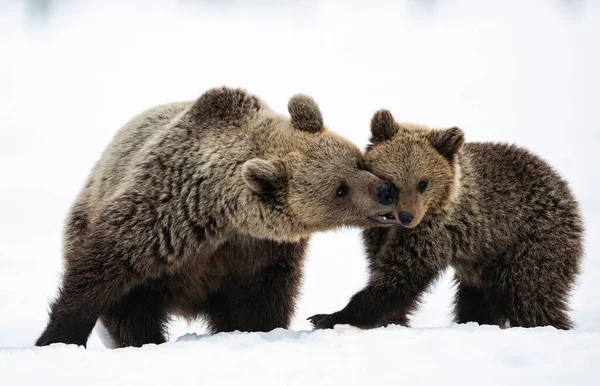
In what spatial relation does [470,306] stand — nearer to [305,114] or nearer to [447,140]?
[447,140]

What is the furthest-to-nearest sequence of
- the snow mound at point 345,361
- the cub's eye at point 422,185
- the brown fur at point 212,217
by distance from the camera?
the cub's eye at point 422,185, the brown fur at point 212,217, the snow mound at point 345,361

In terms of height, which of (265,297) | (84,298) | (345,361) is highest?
(345,361)

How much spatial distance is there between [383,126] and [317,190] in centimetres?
142

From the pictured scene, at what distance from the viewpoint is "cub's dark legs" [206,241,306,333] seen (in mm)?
8367

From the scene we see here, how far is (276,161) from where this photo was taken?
7.67 metres

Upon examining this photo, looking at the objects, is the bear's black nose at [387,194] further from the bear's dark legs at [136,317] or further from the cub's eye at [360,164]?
the bear's dark legs at [136,317]

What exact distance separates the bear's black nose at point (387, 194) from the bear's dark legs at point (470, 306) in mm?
2344

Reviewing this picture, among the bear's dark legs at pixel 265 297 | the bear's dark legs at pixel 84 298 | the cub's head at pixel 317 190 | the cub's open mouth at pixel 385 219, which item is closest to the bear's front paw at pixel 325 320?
the bear's dark legs at pixel 265 297

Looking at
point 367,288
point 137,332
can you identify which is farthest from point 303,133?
point 137,332

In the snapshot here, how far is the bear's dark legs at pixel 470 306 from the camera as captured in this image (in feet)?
31.3

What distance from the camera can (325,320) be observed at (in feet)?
27.2

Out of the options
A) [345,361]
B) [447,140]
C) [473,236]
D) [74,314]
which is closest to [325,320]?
[473,236]

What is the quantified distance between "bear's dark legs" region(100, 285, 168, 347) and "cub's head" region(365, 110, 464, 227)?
2.47m

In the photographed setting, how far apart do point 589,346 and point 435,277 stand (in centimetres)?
316
